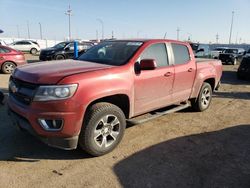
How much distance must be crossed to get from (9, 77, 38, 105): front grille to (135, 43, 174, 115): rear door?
5.52 ft

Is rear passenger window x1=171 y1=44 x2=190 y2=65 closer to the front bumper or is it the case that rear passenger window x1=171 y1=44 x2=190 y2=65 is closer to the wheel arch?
the wheel arch

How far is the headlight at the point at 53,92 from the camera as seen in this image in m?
3.63

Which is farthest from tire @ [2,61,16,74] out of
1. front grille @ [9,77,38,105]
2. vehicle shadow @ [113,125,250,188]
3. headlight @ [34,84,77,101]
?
vehicle shadow @ [113,125,250,188]

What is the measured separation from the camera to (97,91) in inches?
155

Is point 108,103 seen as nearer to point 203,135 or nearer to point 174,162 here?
point 174,162

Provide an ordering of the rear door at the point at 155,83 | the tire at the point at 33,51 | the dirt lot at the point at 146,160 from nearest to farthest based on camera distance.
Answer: the dirt lot at the point at 146,160, the rear door at the point at 155,83, the tire at the point at 33,51

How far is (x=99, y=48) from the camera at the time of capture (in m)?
5.52

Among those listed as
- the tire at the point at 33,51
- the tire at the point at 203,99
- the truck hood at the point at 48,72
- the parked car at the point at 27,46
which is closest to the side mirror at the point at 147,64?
the truck hood at the point at 48,72

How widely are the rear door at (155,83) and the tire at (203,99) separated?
1.49m

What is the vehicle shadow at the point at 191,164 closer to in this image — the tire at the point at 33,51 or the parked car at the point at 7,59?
the parked car at the point at 7,59

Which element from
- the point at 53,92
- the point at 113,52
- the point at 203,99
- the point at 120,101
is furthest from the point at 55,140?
the point at 203,99

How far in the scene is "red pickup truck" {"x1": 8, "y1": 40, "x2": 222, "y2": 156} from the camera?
368 cm

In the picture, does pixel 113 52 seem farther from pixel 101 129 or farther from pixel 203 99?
pixel 203 99

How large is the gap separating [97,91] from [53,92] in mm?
634
